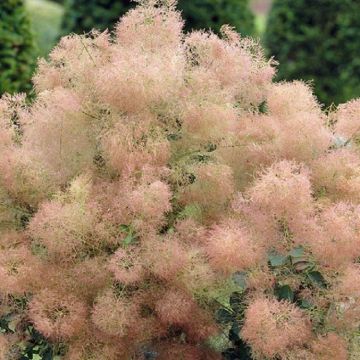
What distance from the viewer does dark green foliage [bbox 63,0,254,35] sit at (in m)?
7.90

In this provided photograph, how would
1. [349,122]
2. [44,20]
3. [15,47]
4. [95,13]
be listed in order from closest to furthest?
[349,122]
[15,47]
[95,13]
[44,20]

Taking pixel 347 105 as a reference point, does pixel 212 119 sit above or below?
below

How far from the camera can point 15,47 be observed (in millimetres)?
6383

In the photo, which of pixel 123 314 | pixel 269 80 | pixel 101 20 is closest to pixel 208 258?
pixel 123 314

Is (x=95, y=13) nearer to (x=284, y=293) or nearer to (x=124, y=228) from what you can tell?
(x=124, y=228)

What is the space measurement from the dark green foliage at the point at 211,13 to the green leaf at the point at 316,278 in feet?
17.7

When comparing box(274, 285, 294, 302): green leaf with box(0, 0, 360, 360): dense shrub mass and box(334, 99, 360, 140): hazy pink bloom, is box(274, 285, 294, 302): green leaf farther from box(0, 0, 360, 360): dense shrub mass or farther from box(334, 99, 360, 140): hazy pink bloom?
box(334, 99, 360, 140): hazy pink bloom

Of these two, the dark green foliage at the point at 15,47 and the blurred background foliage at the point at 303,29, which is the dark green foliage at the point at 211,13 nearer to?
the blurred background foliage at the point at 303,29

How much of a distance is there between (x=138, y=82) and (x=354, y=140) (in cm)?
82

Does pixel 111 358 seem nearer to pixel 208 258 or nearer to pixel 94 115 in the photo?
pixel 208 258

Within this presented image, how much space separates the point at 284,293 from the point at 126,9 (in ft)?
17.9

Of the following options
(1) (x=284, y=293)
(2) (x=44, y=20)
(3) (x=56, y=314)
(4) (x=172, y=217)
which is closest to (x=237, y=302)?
(1) (x=284, y=293)

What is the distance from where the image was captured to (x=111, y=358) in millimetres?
2908

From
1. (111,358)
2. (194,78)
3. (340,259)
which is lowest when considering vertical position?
(111,358)
